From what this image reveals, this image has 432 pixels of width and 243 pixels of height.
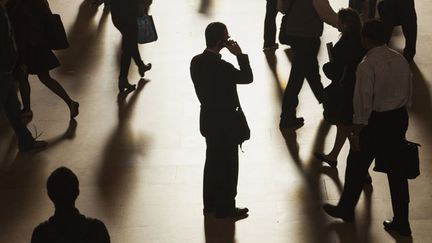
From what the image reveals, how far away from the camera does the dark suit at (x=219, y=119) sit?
19.4 ft

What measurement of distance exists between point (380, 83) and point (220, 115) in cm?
121

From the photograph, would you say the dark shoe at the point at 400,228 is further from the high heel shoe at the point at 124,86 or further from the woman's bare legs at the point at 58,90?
the high heel shoe at the point at 124,86

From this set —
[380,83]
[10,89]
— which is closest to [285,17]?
[380,83]

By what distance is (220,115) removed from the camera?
6086mm

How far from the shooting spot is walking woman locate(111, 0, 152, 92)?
8.70m

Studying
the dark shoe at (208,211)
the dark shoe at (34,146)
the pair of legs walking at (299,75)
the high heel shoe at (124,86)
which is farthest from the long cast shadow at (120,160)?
the pair of legs walking at (299,75)

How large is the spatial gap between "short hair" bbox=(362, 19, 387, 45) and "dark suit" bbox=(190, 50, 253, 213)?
36.0 inches

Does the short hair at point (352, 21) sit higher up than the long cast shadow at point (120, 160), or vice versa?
the short hair at point (352, 21)

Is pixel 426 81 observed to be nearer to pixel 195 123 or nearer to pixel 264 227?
pixel 195 123

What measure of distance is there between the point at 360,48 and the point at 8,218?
321 cm

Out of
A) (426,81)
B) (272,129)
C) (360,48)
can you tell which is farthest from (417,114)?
(360,48)

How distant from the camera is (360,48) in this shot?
6.30 meters

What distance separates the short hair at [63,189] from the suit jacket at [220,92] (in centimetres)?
206

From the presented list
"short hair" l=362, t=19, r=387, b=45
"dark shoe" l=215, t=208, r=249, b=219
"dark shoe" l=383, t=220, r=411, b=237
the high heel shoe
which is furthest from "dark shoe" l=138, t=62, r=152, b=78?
"short hair" l=362, t=19, r=387, b=45
